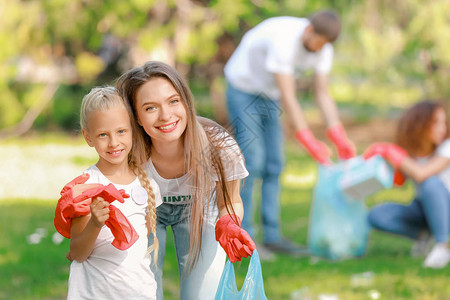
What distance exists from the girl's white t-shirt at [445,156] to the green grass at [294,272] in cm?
50

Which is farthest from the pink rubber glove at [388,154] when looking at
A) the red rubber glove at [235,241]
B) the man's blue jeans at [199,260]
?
the red rubber glove at [235,241]

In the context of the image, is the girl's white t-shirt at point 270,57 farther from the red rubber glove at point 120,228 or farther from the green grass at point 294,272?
the red rubber glove at point 120,228

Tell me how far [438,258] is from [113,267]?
7.63ft

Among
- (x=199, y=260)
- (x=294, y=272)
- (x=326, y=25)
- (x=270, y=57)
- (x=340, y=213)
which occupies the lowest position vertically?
(x=294, y=272)

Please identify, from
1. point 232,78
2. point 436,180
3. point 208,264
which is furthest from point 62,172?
point 208,264

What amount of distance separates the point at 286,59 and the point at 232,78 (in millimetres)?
352

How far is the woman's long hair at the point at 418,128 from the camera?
12.6ft

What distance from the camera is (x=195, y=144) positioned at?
199cm

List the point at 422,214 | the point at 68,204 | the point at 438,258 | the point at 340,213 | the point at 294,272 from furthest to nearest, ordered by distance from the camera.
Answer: the point at 422,214
the point at 340,213
the point at 438,258
the point at 294,272
the point at 68,204

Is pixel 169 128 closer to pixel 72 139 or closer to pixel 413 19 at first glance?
pixel 413 19

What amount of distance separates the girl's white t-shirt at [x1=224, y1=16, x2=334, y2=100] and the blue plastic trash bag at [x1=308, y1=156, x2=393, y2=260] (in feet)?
2.00

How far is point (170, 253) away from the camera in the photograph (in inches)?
156

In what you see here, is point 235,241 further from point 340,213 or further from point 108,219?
point 340,213

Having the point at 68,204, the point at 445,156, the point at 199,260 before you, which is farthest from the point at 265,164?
the point at 68,204
